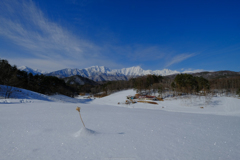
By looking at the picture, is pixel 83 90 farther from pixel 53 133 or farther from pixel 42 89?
pixel 53 133

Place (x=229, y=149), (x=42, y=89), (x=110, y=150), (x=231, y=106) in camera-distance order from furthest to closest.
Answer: (x=42, y=89)
(x=231, y=106)
(x=229, y=149)
(x=110, y=150)

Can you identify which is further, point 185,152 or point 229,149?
point 229,149

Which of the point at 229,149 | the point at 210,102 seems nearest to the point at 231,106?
the point at 210,102

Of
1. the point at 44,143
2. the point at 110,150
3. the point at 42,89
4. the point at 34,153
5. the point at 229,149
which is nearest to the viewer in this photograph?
the point at 34,153

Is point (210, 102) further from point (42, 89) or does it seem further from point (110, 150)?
point (42, 89)

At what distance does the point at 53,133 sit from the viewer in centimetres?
205

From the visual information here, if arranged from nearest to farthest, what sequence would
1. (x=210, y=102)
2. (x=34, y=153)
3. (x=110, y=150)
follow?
(x=34, y=153)
(x=110, y=150)
(x=210, y=102)

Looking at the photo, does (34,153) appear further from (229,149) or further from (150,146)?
(229,149)

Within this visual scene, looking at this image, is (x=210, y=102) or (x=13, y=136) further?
(x=210, y=102)

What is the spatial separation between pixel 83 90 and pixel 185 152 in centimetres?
8979

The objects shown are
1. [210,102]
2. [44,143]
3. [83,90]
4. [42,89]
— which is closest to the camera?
[44,143]

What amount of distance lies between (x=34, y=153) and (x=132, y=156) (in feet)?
4.27

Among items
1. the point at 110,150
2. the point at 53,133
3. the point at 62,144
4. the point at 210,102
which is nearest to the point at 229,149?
the point at 110,150

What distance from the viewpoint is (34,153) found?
141cm
